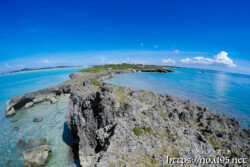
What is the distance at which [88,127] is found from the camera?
46.3 feet

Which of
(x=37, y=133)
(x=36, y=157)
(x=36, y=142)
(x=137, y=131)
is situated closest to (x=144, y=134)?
(x=137, y=131)

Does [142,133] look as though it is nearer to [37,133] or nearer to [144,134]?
[144,134]

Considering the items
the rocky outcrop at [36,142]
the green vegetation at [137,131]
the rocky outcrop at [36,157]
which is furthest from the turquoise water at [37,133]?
the green vegetation at [137,131]

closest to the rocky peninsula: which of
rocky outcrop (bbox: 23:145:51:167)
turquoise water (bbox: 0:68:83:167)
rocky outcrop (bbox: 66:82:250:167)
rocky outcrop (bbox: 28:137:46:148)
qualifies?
rocky outcrop (bbox: 66:82:250:167)

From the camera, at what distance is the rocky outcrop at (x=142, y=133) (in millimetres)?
7172

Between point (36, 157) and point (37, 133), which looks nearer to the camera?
point (36, 157)

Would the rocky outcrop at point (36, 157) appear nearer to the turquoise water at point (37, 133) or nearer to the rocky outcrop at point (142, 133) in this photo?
the turquoise water at point (37, 133)

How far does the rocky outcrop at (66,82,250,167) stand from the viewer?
282 inches

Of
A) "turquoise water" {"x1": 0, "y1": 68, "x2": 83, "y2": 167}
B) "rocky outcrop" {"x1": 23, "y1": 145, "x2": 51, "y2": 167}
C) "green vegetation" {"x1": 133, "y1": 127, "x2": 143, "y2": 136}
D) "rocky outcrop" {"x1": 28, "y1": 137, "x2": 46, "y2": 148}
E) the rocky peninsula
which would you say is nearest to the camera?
the rocky peninsula

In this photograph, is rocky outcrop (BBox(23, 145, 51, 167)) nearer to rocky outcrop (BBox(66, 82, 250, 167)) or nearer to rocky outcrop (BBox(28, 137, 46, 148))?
rocky outcrop (BBox(28, 137, 46, 148))

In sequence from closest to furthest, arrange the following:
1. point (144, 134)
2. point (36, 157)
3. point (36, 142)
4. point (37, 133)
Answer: point (144, 134), point (36, 157), point (36, 142), point (37, 133)

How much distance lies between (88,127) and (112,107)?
4820 mm

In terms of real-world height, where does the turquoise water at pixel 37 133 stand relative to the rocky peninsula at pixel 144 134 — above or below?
below

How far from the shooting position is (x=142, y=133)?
29.3 ft
